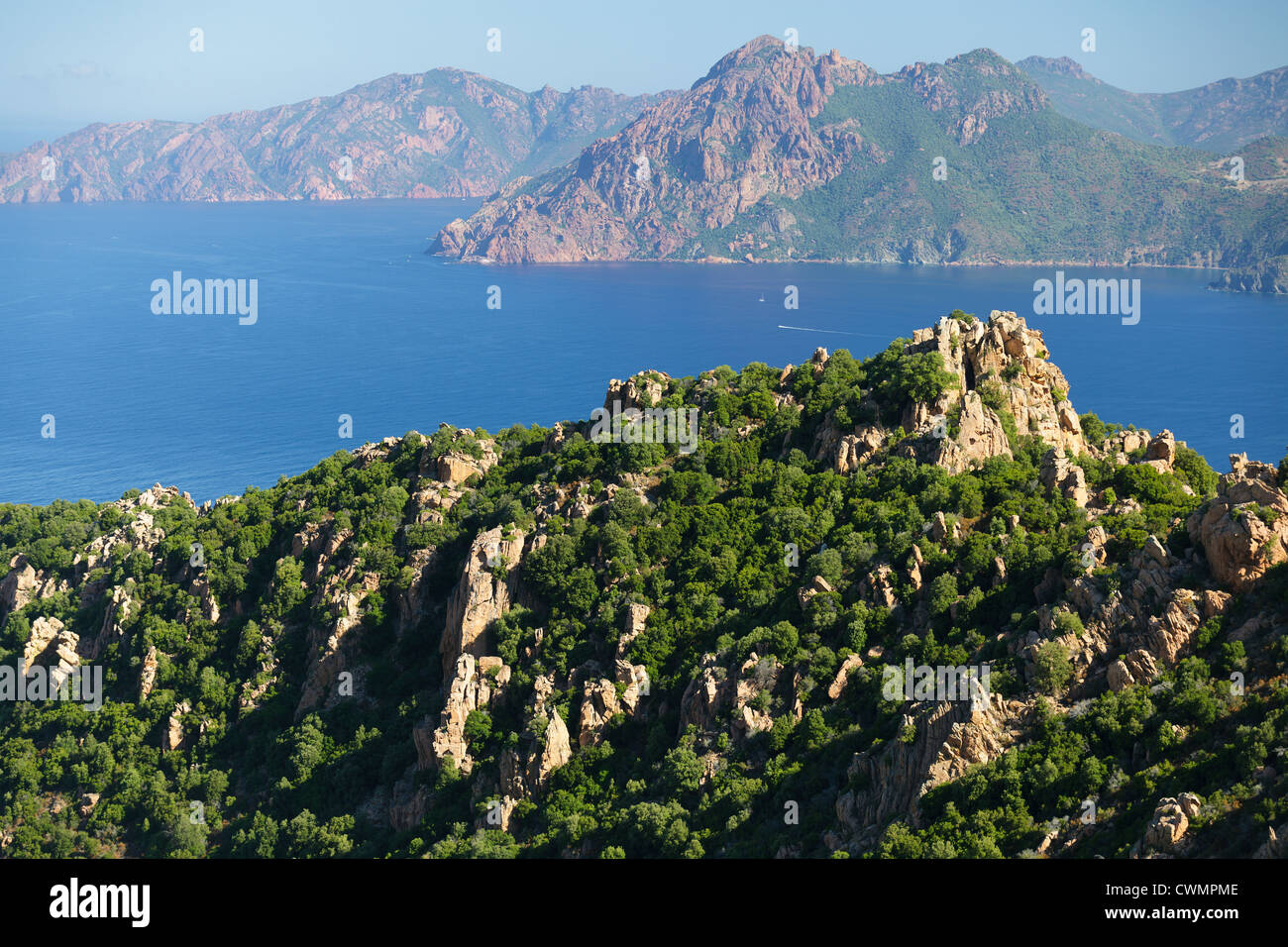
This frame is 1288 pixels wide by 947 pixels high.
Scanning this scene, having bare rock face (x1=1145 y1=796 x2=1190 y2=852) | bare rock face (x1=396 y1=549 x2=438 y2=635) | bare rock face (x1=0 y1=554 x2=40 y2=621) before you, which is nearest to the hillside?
bare rock face (x1=1145 y1=796 x2=1190 y2=852)

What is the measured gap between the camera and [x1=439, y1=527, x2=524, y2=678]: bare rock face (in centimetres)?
6744

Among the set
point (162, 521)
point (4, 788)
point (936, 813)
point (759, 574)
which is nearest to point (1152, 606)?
point (936, 813)

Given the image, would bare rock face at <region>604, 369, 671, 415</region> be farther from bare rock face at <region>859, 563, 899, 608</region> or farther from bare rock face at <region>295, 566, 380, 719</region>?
bare rock face at <region>859, 563, 899, 608</region>

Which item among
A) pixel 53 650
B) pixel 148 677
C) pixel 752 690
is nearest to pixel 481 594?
pixel 752 690

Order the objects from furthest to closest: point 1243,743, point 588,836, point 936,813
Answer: point 588,836 → point 936,813 → point 1243,743

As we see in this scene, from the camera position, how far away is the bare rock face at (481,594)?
6744 centimetres

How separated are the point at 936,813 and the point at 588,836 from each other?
57.3 ft

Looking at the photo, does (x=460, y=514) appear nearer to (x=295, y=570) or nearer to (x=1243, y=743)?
(x=295, y=570)

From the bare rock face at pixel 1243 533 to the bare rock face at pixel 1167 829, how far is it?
13512 millimetres

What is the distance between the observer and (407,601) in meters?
73.4

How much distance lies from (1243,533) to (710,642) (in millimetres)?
26552

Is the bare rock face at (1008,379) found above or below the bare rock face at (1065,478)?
above

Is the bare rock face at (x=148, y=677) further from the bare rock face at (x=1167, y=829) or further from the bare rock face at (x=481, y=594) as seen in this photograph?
the bare rock face at (x=1167, y=829)

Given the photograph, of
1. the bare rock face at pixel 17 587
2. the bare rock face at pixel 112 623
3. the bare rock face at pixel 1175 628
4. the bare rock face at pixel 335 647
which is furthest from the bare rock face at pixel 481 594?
the bare rock face at pixel 17 587
